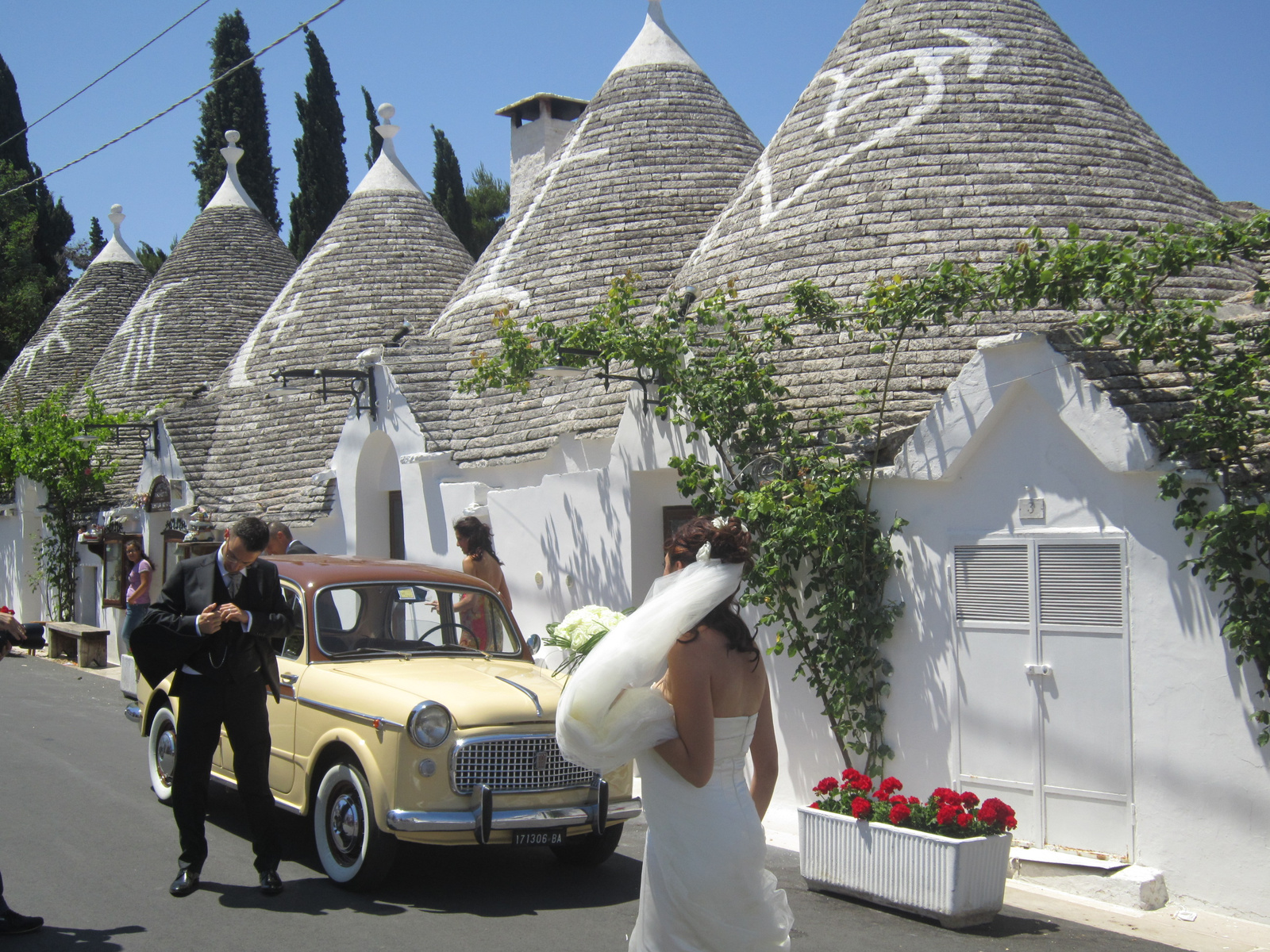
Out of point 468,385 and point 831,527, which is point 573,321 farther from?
point 831,527

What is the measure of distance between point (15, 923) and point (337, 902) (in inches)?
57.9

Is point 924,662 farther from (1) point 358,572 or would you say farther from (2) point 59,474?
(2) point 59,474

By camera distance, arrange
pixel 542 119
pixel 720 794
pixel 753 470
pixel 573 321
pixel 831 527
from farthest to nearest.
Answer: pixel 542 119
pixel 573 321
pixel 753 470
pixel 831 527
pixel 720 794

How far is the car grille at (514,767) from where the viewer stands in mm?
5836

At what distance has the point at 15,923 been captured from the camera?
5.27 m

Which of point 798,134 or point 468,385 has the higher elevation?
point 798,134

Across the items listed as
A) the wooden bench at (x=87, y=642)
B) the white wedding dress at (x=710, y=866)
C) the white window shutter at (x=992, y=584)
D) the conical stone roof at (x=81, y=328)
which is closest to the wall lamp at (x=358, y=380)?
the wooden bench at (x=87, y=642)

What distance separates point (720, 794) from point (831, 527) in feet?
12.9

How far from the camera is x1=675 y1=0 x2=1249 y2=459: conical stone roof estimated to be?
912cm

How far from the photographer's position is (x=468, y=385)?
10836 millimetres

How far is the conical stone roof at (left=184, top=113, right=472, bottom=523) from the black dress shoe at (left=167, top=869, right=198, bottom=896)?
1004 cm

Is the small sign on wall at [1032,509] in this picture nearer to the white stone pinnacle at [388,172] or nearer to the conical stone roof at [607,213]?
the conical stone roof at [607,213]

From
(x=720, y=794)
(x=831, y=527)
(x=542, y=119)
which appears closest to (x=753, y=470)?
(x=831, y=527)

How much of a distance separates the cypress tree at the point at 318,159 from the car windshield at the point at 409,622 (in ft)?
102
